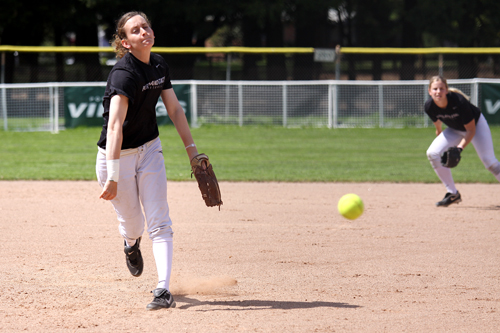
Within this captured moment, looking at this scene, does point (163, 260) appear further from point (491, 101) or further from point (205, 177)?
point (491, 101)

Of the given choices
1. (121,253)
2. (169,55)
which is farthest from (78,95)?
(121,253)

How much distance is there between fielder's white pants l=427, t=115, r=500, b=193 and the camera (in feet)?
24.6

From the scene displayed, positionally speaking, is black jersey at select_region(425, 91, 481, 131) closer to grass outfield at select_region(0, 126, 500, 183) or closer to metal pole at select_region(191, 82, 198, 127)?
grass outfield at select_region(0, 126, 500, 183)

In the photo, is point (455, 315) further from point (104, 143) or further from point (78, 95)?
point (78, 95)

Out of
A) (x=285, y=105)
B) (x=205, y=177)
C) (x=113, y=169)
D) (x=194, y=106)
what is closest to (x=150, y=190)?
(x=113, y=169)

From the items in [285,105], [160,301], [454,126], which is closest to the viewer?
[160,301]

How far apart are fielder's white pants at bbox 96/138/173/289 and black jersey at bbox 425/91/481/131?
4.47m

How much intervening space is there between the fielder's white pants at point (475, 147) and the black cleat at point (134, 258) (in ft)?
15.0

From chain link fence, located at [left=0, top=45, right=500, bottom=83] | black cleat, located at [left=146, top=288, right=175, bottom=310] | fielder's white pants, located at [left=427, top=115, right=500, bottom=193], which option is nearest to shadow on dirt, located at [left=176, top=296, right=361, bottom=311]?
black cleat, located at [left=146, top=288, right=175, bottom=310]

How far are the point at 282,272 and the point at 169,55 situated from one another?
17075 mm

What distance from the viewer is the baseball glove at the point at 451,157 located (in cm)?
725

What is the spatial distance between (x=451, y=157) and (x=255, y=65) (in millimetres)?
14163

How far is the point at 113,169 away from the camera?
369 cm

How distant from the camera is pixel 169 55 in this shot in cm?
2091
